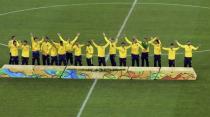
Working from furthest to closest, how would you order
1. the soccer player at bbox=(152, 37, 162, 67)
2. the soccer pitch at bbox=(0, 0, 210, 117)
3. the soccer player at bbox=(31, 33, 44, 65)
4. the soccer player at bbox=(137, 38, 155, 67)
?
the soccer player at bbox=(31, 33, 44, 65)
the soccer player at bbox=(137, 38, 155, 67)
the soccer player at bbox=(152, 37, 162, 67)
the soccer pitch at bbox=(0, 0, 210, 117)

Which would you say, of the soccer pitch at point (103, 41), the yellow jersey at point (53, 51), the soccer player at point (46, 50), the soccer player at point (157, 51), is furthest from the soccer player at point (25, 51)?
the soccer player at point (157, 51)

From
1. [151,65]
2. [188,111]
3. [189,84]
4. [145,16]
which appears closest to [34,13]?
[145,16]

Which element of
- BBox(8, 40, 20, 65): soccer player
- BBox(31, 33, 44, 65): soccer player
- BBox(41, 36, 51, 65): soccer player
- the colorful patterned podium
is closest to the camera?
the colorful patterned podium

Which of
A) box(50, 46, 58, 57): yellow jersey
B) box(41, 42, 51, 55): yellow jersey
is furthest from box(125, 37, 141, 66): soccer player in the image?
box(41, 42, 51, 55): yellow jersey

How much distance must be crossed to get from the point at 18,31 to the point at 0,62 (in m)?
5.86

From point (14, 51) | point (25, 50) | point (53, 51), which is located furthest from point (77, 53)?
point (14, 51)

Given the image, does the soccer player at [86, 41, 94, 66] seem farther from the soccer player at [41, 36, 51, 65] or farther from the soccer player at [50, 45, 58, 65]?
the soccer player at [41, 36, 51, 65]

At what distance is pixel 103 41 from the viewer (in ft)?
130

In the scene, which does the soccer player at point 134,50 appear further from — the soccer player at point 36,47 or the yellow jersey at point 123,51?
the soccer player at point 36,47

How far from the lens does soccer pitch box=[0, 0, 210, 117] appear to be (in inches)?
1171

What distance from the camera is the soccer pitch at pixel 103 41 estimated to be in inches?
1171

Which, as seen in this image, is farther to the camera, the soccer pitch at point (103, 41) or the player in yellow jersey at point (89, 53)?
the player in yellow jersey at point (89, 53)

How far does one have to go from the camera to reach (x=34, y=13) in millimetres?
45719

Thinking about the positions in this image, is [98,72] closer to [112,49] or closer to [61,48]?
[112,49]
